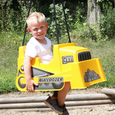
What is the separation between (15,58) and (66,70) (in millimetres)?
4293

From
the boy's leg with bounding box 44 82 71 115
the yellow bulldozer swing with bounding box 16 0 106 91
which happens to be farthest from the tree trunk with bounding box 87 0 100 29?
the yellow bulldozer swing with bounding box 16 0 106 91

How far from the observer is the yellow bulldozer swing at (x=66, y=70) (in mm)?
1725

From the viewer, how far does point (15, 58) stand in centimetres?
590

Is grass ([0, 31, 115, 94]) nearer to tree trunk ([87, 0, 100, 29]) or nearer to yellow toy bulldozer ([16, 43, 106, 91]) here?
tree trunk ([87, 0, 100, 29])

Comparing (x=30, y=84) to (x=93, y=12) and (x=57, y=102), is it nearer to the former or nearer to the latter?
(x=57, y=102)

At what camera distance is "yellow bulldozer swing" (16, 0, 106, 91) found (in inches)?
67.9

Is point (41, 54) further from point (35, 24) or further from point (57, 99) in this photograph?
point (57, 99)

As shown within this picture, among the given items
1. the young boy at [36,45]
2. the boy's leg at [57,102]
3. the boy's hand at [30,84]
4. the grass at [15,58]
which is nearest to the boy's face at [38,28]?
the young boy at [36,45]

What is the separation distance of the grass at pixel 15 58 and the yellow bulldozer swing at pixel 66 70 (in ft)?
8.15

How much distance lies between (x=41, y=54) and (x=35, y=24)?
0.99 ft

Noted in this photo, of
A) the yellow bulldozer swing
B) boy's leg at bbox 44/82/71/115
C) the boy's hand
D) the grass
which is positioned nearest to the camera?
the yellow bulldozer swing

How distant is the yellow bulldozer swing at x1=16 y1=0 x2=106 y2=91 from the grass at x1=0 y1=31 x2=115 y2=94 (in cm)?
249

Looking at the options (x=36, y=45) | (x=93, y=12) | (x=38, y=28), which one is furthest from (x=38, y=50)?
(x=93, y=12)

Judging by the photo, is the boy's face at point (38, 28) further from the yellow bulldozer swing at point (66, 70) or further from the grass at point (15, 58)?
the grass at point (15, 58)
